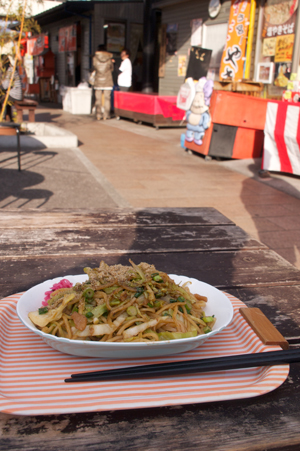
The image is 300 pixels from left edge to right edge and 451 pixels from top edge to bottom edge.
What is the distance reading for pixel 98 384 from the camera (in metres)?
0.90

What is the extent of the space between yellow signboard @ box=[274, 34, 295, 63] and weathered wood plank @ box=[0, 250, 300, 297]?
8317mm

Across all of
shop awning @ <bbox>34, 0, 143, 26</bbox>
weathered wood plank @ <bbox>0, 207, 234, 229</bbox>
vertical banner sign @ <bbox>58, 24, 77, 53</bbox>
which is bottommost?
weathered wood plank @ <bbox>0, 207, 234, 229</bbox>

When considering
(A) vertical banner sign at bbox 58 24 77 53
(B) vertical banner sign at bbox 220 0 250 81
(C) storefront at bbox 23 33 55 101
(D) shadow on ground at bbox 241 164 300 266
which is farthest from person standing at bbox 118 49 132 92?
(C) storefront at bbox 23 33 55 101

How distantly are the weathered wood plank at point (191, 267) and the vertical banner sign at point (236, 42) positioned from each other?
973 centimetres

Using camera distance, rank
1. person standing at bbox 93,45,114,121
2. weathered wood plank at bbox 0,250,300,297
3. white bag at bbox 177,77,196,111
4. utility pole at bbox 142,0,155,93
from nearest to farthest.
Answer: weathered wood plank at bbox 0,250,300,297
white bag at bbox 177,77,196,111
person standing at bbox 93,45,114,121
utility pole at bbox 142,0,155,93

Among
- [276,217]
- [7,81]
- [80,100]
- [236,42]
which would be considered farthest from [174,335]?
[80,100]

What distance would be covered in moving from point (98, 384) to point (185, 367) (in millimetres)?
187

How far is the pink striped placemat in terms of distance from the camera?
2.79 ft

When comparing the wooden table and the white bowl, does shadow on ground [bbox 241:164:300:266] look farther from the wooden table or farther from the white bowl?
the white bowl

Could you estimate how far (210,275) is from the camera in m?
1.59

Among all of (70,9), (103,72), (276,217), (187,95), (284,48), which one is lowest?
(276,217)

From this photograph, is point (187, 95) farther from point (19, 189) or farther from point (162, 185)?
point (19, 189)

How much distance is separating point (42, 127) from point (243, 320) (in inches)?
393

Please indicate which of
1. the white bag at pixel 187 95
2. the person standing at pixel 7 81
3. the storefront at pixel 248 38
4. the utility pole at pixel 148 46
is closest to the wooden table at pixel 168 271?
the storefront at pixel 248 38
